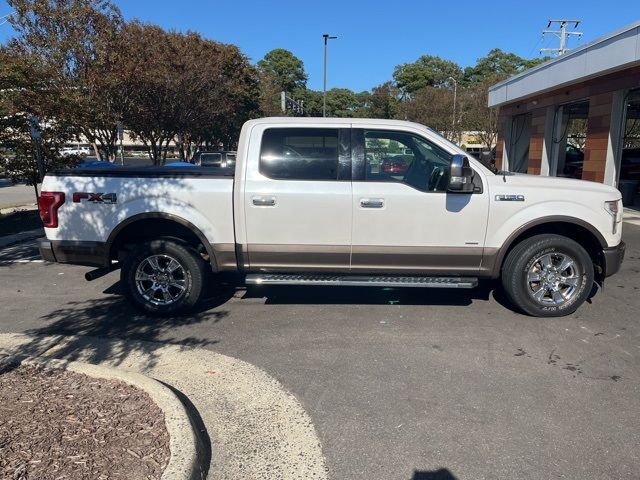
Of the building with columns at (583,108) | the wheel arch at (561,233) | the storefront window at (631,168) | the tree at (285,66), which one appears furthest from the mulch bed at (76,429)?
the tree at (285,66)

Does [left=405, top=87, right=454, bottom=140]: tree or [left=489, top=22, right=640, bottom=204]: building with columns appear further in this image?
[left=405, top=87, right=454, bottom=140]: tree

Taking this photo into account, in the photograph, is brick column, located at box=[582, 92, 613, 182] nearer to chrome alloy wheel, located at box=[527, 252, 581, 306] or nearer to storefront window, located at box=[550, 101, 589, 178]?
storefront window, located at box=[550, 101, 589, 178]

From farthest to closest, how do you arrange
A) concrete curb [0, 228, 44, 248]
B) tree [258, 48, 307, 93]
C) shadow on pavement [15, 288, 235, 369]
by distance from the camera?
tree [258, 48, 307, 93], concrete curb [0, 228, 44, 248], shadow on pavement [15, 288, 235, 369]

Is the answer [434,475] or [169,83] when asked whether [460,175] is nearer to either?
[434,475]

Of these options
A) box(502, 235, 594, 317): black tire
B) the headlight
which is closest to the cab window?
box(502, 235, 594, 317): black tire

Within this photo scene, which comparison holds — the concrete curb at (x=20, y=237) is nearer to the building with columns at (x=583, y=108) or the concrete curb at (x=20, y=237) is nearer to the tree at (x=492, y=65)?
the building with columns at (x=583, y=108)

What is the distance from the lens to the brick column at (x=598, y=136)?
14875 millimetres

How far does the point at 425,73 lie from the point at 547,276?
81.0 meters

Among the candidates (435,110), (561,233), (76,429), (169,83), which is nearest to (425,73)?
(435,110)

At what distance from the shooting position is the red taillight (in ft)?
17.4

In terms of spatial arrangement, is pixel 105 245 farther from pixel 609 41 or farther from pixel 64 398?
pixel 609 41

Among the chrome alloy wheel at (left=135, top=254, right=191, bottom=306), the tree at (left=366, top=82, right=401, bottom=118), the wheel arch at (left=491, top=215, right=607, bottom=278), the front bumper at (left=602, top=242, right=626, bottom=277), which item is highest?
the tree at (left=366, top=82, right=401, bottom=118)

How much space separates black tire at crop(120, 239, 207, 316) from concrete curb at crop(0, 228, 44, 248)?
5616 mm

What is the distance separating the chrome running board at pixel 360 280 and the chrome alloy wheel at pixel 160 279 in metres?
0.73
